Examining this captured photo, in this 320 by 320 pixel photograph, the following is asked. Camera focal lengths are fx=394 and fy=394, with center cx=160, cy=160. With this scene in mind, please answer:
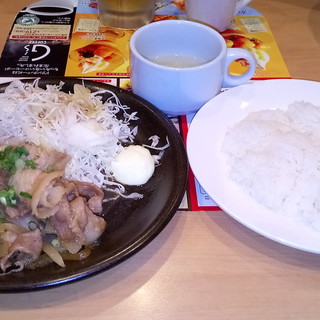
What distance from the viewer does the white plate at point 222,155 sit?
82 centimetres

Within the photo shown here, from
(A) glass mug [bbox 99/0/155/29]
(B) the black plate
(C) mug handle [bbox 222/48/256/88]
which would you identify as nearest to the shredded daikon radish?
(B) the black plate

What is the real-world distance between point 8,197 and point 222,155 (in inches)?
20.3

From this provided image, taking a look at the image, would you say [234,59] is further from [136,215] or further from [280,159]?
[136,215]

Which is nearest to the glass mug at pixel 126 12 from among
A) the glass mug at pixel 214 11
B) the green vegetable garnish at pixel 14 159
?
the glass mug at pixel 214 11

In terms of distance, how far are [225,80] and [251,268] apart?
612 mm

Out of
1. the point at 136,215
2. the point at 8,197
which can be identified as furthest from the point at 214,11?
the point at 8,197

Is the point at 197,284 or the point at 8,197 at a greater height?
the point at 8,197

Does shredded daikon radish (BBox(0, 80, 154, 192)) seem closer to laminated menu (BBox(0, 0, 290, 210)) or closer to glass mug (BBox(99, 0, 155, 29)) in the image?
laminated menu (BBox(0, 0, 290, 210))

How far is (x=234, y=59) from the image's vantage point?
1.18 metres

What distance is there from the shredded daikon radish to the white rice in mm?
237

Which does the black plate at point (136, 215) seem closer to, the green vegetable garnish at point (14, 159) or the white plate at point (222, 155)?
A: the white plate at point (222, 155)

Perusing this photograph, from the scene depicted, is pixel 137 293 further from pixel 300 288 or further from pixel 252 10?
pixel 252 10

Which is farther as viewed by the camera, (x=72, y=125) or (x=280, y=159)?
(x=72, y=125)

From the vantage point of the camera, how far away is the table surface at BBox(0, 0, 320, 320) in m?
0.76
